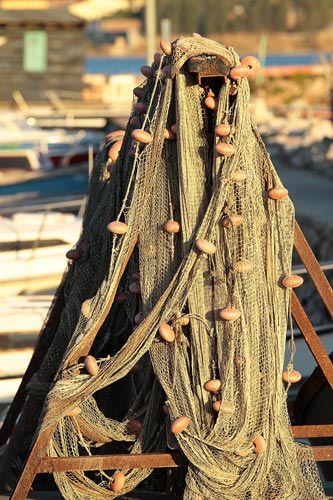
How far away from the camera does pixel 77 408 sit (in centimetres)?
398

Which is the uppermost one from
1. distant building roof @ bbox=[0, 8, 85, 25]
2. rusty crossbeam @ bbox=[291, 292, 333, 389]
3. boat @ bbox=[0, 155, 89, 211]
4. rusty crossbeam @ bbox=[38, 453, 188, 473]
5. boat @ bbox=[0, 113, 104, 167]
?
distant building roof @ bbox=[0, 8, 85, 25]

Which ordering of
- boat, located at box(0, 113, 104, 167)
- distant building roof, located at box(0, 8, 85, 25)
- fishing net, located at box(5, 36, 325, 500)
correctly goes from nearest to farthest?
1. fishing net, located at box(5, 36, 325, 500)
2. boat, located at box(0, 113, 104, 167)
3. distant building roof, located at box(0, 8, 85, 25)

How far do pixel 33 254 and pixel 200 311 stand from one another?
7.10 meters

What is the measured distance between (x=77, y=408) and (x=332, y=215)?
10.3 meters

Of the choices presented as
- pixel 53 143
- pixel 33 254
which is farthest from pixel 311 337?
pixel 53 143

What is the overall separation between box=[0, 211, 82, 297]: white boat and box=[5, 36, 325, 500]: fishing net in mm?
6710

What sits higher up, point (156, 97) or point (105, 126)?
point (156, 97)

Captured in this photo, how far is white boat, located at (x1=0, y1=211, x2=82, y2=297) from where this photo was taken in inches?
421

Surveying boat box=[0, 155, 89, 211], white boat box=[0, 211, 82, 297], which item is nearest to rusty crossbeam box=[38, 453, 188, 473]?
white boat box=[0, 211, 82, 297]

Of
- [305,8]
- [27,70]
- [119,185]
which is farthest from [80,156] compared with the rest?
[305,8]

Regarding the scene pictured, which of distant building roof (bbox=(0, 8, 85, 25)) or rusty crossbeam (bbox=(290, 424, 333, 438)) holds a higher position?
distant building roof (bbox=(0, 8, 85, 25))

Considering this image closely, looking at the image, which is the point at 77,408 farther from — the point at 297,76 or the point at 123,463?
the point at 297,76

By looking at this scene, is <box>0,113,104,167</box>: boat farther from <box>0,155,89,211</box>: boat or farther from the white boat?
the white boat

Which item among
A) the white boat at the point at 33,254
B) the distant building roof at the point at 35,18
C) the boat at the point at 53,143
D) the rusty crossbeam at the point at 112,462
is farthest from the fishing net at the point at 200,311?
the distant building roof at the point at 35,18
